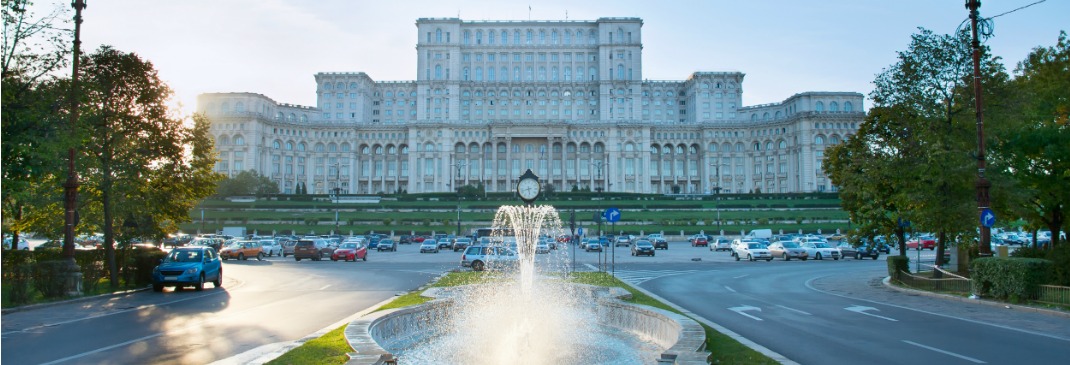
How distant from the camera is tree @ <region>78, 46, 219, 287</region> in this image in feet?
83.3

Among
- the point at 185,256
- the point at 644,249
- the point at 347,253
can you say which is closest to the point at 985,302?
the point at 185,256

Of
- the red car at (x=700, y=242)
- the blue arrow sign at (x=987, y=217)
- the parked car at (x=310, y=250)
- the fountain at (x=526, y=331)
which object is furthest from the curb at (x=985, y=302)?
the red car at (x=700, y=242)

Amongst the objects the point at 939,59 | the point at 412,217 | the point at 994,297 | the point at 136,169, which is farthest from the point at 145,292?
the point at 412,217

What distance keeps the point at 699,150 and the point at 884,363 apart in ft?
452

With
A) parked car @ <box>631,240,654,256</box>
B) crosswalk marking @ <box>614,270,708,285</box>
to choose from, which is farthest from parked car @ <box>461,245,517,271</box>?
parked car @ <box>631,240,654,256</box>

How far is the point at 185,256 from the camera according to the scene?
85.5ft

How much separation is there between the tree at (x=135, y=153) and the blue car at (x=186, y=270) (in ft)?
6.07

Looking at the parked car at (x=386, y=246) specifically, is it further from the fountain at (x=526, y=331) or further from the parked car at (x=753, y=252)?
the fountain at (x=526, y=331)

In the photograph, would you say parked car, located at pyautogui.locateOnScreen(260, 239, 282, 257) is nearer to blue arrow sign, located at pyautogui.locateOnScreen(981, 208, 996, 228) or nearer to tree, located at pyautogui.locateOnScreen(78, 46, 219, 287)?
tree, located at pyautogui.locateOnScreen(78, 46, 219, 287)

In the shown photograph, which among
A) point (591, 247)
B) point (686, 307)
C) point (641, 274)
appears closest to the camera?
point (686, 307)

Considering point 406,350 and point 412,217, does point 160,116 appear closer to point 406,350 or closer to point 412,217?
point 406,350

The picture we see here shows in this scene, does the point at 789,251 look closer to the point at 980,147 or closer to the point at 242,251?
the point at 980,147

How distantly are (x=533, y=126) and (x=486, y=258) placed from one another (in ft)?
346

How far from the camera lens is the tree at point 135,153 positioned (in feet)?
83.3
